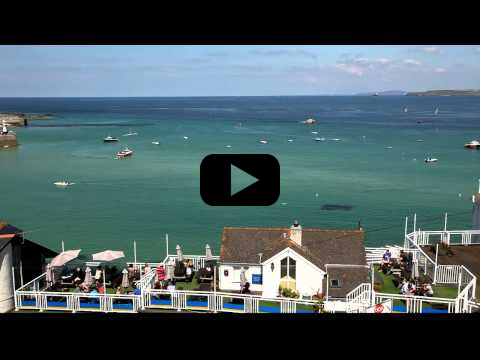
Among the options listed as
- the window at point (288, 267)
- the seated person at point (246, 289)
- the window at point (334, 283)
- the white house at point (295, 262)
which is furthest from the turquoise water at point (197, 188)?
the window at point (334, 283)

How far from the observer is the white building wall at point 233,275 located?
12016 mm

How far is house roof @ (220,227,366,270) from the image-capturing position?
12.0 meters

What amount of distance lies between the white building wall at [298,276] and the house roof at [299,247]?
0.12 m

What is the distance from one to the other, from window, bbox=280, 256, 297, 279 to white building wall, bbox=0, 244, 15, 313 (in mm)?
5760

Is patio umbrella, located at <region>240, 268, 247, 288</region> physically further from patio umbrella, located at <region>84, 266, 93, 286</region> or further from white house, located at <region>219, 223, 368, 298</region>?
patio umbrella, located at <region>84, 266, 93, 286</region>

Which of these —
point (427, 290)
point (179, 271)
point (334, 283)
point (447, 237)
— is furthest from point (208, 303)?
point (447, 237)

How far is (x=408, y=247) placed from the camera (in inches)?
551

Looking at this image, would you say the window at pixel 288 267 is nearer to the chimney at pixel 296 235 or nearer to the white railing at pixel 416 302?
the chimney at pixel 296 235

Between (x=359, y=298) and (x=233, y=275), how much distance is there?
10.3 ft
